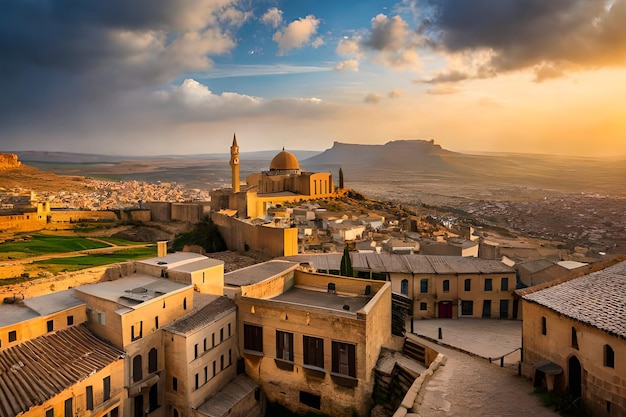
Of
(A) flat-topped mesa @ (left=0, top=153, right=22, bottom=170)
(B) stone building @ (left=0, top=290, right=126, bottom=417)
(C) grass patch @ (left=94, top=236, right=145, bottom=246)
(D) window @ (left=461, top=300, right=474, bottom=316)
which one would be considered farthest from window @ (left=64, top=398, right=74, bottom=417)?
(A) flat-topped mesa @ (left=0, top=153, right=22, bottom=170)

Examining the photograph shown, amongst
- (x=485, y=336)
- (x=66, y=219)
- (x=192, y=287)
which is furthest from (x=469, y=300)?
(x=66, y=219)

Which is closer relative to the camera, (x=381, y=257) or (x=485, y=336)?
(x=485, y=336)

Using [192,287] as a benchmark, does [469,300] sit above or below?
below

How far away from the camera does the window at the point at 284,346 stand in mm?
16594

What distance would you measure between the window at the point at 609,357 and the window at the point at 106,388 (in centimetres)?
1358

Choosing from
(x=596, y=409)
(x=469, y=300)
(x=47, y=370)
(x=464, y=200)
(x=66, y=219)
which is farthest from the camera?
(x=464, y=200)

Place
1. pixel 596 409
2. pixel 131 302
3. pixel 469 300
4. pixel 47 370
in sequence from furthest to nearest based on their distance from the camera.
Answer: pixel 469 300 < pixel 131 302 < pixel 47 370 < pixel 596 409

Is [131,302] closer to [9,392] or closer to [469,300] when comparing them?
[9,392]

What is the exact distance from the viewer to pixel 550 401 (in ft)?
38.5

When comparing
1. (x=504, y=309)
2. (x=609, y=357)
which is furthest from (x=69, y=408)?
(x=504, y=309)

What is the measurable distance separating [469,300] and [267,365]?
35.2 feet

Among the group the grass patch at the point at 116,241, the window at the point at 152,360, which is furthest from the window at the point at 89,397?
the grass patch at the point at 116,241

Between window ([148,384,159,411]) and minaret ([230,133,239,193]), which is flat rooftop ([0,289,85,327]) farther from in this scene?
minaret ([230,133,239,193])

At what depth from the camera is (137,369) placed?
1491cm
